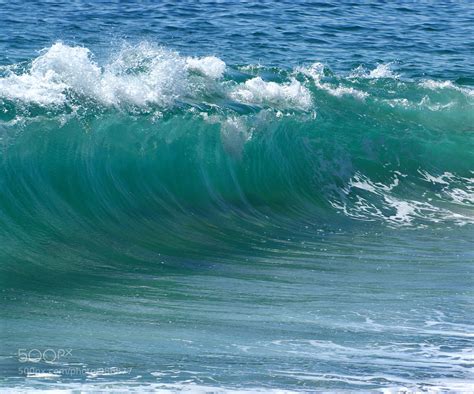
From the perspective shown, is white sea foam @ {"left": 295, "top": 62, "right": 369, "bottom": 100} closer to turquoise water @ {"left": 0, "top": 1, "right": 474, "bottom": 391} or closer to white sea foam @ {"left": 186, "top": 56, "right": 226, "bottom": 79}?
turquoise water @ {"left": 0, "top": 1, "right": 474, "bottom": 391}

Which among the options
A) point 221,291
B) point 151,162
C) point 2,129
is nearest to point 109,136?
point 151,162

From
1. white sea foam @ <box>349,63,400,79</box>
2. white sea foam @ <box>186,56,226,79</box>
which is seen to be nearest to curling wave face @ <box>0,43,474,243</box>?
white sea foam @ <box>186,56,226,79</box>

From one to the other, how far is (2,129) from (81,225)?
1.65 meters

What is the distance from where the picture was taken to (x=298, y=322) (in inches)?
304

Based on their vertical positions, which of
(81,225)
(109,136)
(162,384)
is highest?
(109,136)

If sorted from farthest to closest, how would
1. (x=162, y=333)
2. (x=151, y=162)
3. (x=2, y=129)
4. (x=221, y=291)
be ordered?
(x=151, y=162)
(x=2, y=129)
(x=221, y=291)
(x=162, y=333)

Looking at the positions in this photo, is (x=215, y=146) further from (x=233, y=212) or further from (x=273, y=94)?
(x=273, y=94)

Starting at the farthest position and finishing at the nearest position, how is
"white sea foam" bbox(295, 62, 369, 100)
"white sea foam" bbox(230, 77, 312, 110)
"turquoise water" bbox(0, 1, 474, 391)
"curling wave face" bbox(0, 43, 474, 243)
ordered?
"white sea foam" bbox(295, 62, 369, 100), "white sea foam" bbox(230, 77, 312, 110), "curling wave face" bbox(0, 43, 474, 243), "turquoise water" bbox(0, 1, 474, 391)

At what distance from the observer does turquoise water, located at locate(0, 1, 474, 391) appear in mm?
7070

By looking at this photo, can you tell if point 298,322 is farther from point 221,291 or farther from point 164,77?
point 164,77

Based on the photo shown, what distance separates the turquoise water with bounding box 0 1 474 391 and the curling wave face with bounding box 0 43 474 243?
1.2 inches

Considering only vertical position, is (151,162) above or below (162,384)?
above

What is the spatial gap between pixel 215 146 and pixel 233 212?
4.61 feet

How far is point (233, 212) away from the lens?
36.8 feet
